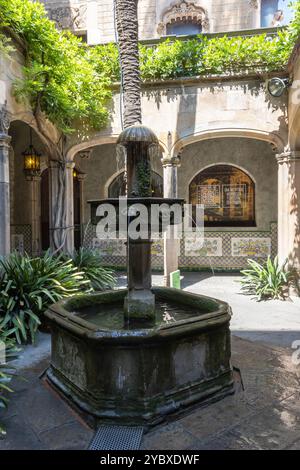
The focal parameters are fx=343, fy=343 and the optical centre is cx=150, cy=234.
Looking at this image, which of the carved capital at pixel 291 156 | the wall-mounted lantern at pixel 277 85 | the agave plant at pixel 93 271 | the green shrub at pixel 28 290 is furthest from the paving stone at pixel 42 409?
the wall-mounted lantern at pixel 277 85

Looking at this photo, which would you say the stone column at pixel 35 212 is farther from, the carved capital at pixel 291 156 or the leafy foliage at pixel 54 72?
the carved capital at pixel 291 156

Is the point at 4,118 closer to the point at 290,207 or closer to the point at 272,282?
the point at 290,207

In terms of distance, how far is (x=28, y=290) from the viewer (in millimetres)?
5039

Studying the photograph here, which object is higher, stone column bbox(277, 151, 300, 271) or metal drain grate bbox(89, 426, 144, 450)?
stone column bbox(277, 151, 300, 271)

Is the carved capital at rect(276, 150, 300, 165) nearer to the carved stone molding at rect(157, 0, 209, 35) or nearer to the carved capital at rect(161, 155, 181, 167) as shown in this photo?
the carved capital at rect(161, 155, 181, 167)

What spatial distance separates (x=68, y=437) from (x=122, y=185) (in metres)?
9.64

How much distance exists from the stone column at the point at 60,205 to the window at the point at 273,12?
343 inches

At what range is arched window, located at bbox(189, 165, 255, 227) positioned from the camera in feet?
35.6

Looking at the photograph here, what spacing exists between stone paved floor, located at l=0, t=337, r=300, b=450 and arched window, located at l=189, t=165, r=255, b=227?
7726 millimetres

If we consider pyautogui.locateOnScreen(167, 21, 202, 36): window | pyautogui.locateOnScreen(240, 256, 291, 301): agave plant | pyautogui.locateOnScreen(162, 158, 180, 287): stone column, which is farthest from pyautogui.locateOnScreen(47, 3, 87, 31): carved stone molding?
pyautogui.locateOnScreen(240, 256, 291, 301): agave plant

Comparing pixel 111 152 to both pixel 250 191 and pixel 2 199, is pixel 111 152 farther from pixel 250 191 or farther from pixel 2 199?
pixel 2 199

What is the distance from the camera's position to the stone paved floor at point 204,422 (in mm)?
2457

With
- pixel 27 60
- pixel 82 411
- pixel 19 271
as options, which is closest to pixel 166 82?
pixel 27 60

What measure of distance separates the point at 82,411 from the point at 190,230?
337 inches
